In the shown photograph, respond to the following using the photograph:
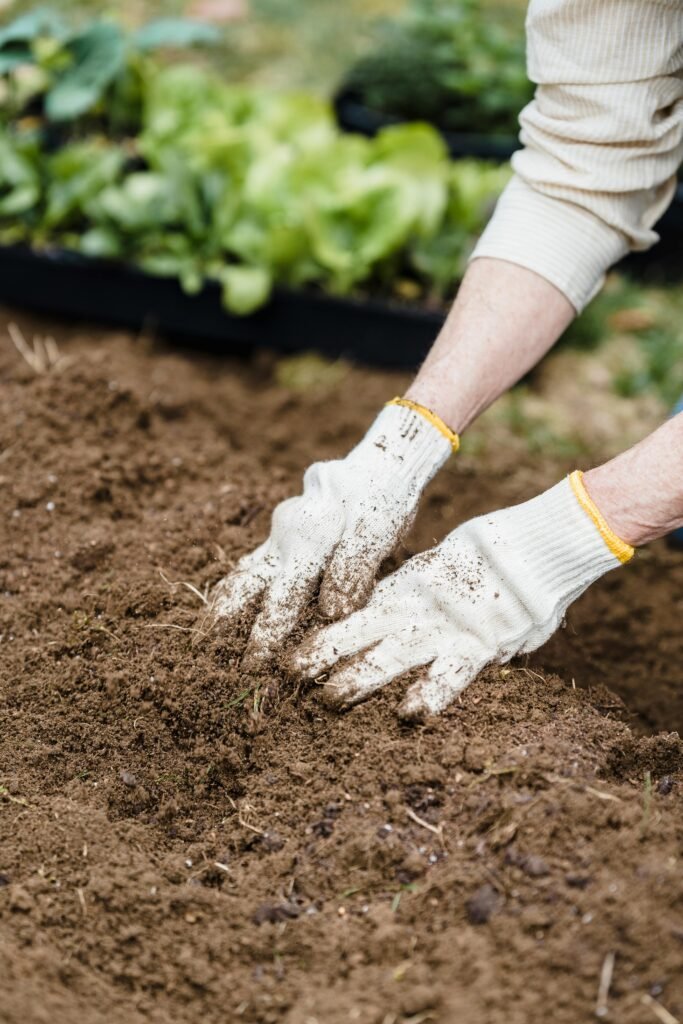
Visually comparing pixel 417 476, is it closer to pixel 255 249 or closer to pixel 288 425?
pixel 288 425

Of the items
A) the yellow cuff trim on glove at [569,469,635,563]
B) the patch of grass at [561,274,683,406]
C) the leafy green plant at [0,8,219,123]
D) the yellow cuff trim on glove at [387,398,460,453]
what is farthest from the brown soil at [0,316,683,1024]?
the leafy green plant at [0,8,219,123]

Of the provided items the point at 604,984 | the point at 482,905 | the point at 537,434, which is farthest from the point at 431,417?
the point at 537,434

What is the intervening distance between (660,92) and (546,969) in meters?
1.69

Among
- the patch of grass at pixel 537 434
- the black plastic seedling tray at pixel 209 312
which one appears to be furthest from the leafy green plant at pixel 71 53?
the patch of grass at pixel 537 434

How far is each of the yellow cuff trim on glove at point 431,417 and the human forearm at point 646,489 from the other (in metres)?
0.34

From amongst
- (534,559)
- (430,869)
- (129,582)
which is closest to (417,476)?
(534,559)

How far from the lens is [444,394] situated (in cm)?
207

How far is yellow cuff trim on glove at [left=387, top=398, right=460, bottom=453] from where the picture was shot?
6.64ft

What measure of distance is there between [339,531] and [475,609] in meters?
0.30

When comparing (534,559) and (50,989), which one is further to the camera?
(534,559)

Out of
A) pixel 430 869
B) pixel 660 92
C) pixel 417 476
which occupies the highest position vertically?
pixel 660 92

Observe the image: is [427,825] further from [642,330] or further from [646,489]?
[642,330]

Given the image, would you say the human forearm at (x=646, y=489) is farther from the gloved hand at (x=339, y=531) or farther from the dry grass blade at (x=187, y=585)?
the dry grass blade at (x=187, y=585)

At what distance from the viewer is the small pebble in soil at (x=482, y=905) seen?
1447mm
